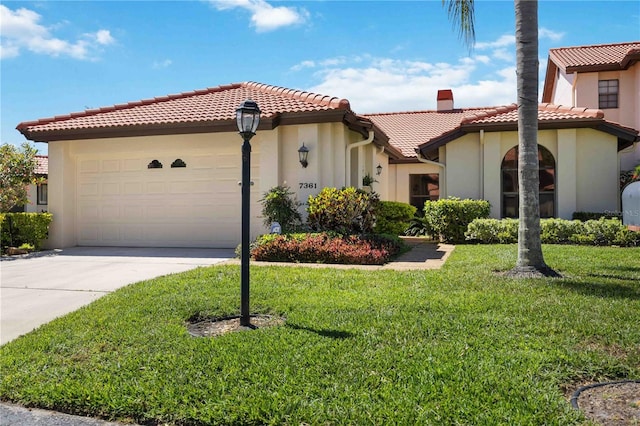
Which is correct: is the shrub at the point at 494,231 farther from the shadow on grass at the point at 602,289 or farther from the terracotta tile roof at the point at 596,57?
the terracotta tile roof at the point at 596,57

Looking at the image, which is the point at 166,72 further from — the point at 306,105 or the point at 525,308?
the point at 525,308

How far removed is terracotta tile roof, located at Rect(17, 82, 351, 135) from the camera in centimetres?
1204

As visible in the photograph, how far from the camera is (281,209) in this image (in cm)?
1154

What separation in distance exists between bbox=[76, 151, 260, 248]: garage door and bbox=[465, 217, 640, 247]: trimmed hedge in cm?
613

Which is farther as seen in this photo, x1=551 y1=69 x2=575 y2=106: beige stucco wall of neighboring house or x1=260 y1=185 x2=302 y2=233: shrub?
x1=551 y1=69 x2=575 y2=106: beige stucco wall of neighboring house

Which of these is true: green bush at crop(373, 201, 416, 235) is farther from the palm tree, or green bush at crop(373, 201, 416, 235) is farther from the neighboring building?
the neighboring building

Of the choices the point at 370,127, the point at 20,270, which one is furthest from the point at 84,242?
the point at 370,127

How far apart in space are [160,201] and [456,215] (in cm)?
849

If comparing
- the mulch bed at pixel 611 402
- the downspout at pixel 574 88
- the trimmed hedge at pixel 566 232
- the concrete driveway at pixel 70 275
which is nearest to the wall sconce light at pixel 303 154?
the concrete driveway at pixel 70 275

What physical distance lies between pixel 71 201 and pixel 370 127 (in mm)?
9054

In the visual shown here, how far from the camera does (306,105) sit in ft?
39.5

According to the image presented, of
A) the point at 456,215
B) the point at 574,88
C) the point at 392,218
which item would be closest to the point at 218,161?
the point at 392,218

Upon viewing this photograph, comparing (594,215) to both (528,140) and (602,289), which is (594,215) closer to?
(528,140)

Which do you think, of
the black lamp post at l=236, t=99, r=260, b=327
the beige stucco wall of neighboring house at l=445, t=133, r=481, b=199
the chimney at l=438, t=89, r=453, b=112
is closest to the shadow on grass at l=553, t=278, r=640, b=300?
the black lamp post at l=236, t=99, r=260, b=327
